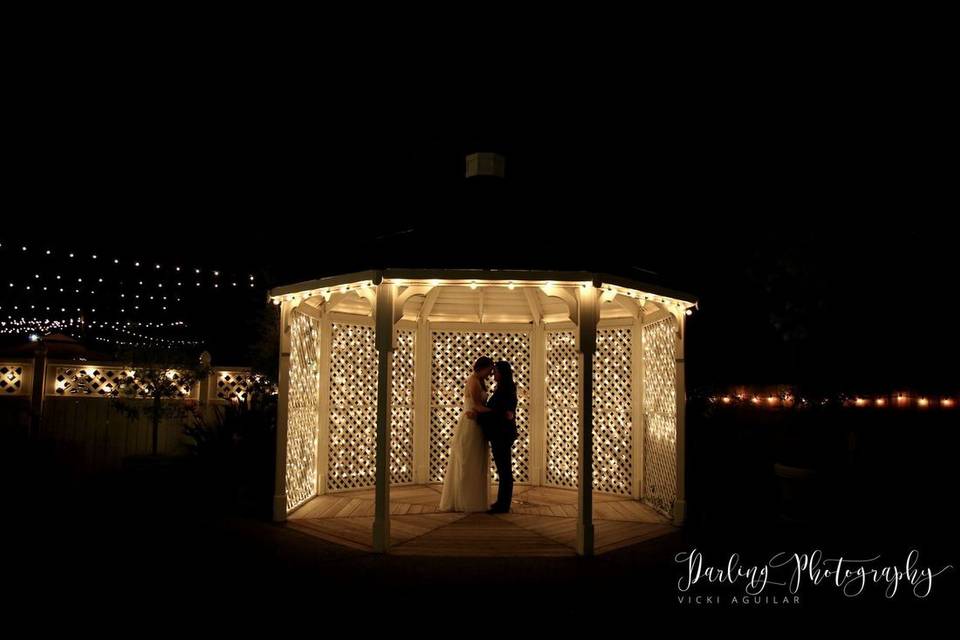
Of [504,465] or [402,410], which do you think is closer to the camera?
[504,465]

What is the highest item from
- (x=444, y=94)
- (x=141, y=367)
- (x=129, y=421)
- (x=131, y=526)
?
(x=444, y=94)

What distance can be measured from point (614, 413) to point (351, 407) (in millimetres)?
3110

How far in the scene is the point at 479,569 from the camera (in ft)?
14.7

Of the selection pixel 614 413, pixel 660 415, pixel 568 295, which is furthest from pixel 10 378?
pixel 660 415

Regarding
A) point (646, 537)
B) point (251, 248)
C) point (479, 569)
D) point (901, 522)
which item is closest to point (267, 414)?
point (479, 569)

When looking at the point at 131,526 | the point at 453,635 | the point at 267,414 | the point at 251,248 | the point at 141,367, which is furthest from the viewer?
the point at 251,248

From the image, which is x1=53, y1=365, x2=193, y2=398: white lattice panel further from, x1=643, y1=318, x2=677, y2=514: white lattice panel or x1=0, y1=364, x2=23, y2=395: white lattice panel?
x1=643, y1=318, x2=677, y2=514: white lattice panel

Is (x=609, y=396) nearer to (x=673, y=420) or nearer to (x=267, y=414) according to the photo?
(x=673, y=420)

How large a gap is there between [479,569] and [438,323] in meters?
4.14

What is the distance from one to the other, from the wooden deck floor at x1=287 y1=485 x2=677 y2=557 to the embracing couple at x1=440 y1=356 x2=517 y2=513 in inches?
7.2

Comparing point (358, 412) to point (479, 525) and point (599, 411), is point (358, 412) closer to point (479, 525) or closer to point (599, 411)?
point (479, 525)

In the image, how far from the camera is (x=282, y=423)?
604cm

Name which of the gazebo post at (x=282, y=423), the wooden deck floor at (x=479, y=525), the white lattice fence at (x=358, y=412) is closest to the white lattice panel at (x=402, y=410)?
the white lattice fence at (x=358, y=412)

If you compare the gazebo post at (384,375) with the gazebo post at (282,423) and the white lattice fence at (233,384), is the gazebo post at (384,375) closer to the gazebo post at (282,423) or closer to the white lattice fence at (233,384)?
the gazebo post at (282,423)
